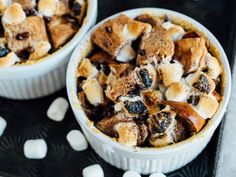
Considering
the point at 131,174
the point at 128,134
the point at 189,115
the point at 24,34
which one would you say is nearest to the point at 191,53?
the point at 189,115

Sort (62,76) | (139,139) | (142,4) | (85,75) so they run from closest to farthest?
1. (139,139)
2. (85,75)
3. (62,76)
4. (142,4)

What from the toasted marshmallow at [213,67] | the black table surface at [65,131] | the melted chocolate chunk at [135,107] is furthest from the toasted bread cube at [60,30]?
the toasted marshmallow at [213,67]

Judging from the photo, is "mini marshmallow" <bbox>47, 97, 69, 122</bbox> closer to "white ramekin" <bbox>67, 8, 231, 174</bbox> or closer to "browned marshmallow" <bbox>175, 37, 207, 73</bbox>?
"white ramekin" <bbox>67, 8, 231, 174</bbox>

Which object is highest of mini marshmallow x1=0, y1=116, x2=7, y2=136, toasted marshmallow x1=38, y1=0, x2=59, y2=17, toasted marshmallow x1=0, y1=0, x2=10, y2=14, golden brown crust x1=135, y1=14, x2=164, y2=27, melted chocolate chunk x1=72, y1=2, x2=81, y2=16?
toasted marshmallow x1=0, y1=0, x2=10, y2=14

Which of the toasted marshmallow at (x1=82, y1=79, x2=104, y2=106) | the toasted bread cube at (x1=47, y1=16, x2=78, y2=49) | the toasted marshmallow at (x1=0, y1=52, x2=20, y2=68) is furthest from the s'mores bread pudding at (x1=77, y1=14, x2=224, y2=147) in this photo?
the toasted marshmallow at (x1=0, y1=52, x2=20, y2=68)

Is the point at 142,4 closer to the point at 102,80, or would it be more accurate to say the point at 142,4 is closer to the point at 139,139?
the point at 102,80

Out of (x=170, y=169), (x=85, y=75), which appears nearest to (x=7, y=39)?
(x=85, y=75)
